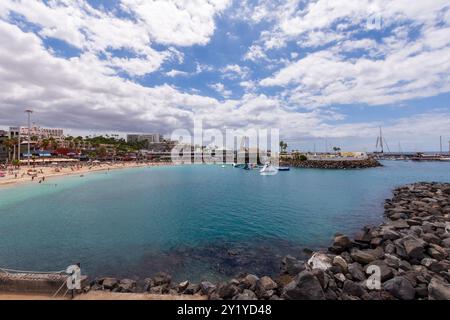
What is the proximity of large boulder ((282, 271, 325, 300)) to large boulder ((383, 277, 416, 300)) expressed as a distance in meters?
3.13

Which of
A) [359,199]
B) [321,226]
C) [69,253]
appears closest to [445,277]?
[321,226]

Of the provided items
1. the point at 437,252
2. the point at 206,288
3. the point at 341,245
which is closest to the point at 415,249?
the point at 437,252

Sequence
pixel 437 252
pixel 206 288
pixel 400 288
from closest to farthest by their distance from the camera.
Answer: pixel 400 288, pixel 206 288, pixel 437 252

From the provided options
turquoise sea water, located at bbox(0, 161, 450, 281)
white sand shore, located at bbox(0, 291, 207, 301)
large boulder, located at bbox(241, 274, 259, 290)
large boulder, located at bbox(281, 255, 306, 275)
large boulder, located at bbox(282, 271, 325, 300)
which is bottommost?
turquoise sea water, located at bbox(0, 161, 450, 281)

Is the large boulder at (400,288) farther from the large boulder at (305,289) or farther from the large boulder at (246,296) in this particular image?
the large boulder at (246,296)

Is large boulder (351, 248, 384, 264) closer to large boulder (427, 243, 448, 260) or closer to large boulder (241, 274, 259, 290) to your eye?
large boulder (427, 243, 448, 260)

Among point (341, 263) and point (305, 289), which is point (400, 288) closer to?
point (341, 263)

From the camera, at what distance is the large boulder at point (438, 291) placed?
346 inches

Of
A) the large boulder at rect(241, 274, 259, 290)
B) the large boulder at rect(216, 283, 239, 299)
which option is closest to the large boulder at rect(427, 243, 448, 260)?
the large boulder at rect(241, 274, 259, 290)

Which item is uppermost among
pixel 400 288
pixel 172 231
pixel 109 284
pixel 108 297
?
pixel 400 288

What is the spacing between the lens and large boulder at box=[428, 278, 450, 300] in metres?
8.79

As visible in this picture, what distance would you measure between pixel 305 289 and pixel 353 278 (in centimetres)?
363

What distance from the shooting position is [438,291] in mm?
9000
